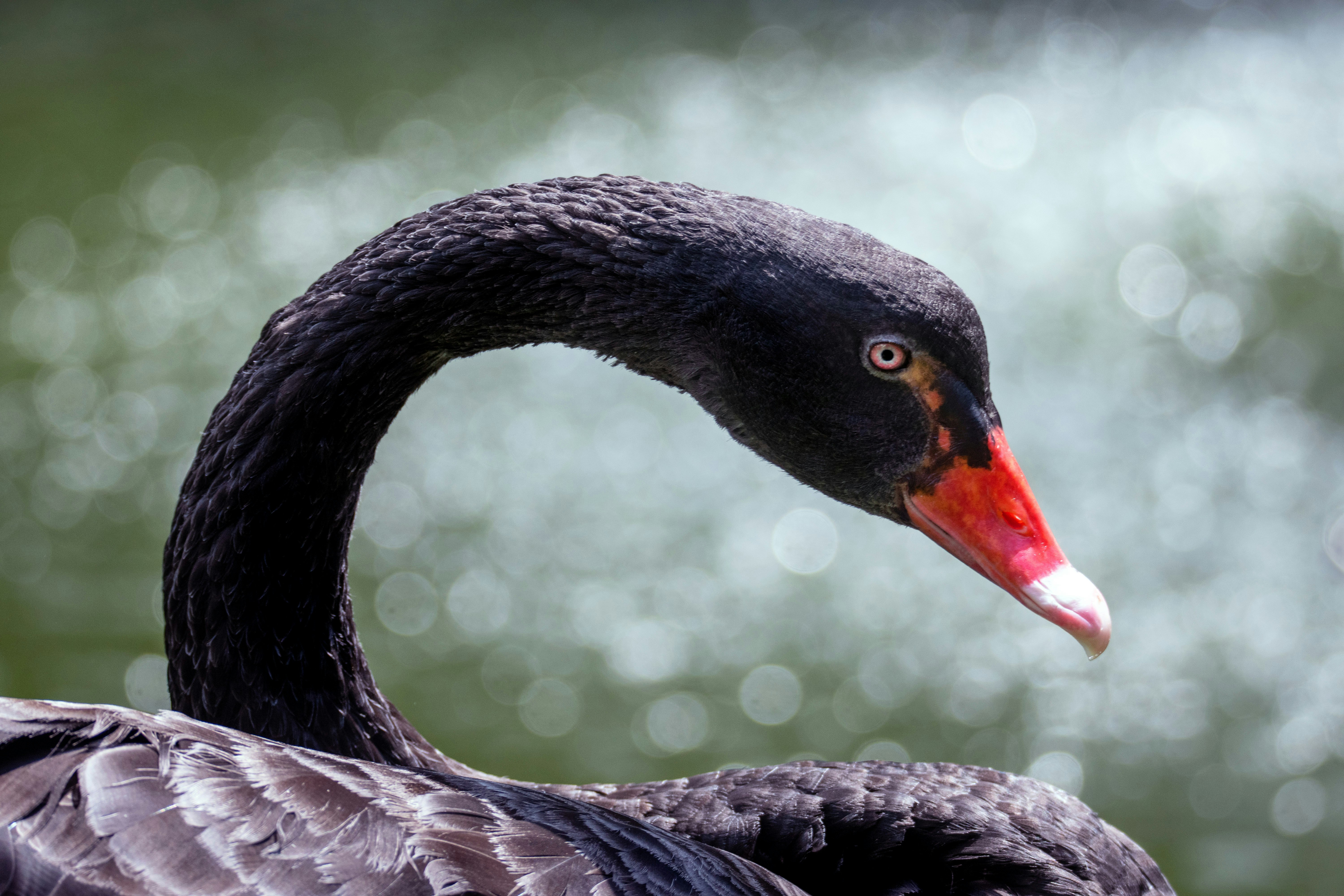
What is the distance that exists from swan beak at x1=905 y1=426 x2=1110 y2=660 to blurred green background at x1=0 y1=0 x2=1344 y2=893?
6.11 ft

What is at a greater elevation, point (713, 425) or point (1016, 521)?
point (713, 425)

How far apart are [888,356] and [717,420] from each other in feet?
0.89

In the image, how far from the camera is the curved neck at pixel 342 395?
1.59 meters

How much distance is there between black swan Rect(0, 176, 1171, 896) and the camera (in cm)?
155

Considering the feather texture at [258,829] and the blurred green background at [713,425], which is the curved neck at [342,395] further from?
the blurred green background at [713,425]

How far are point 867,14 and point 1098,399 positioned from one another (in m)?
2.44

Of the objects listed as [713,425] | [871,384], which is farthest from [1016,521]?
[713,425]

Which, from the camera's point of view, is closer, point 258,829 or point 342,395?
point 258,829

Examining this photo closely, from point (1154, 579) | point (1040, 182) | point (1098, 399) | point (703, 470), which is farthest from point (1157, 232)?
point (703, 470)

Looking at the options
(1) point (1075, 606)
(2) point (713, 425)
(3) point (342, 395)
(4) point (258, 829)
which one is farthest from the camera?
(2) point (713, 425)

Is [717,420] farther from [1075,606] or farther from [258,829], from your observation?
[258,829]

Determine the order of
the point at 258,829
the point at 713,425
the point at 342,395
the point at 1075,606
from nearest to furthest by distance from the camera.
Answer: the point at 258,829, the point at 1075,606, the point at 342,395, the point at 713,425

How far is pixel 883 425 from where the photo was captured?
1.63 m

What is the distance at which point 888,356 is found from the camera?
1.56 metres
